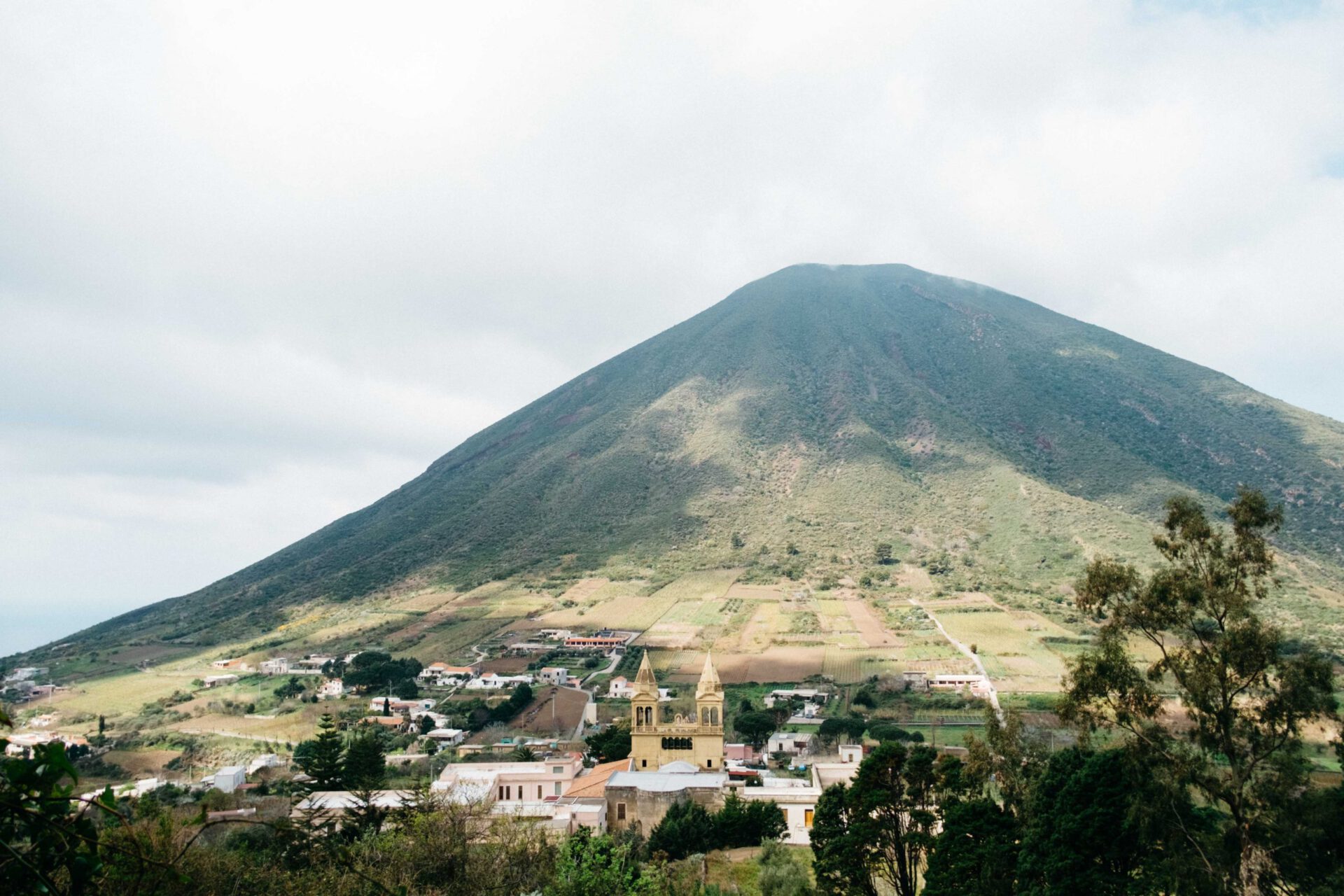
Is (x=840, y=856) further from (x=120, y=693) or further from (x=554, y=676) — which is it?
(x=120, y=693)

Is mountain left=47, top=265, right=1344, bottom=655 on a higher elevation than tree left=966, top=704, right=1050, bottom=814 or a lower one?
higher

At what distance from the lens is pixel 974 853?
70.0 ft

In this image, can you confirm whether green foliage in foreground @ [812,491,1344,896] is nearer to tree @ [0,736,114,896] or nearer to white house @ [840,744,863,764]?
tree @ [0,736,114,896]

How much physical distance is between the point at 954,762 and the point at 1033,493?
7458 cm

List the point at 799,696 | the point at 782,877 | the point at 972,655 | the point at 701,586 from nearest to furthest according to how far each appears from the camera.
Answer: the point at 782,877
the point at 799,696
the point at 972,655
the point at 701,586

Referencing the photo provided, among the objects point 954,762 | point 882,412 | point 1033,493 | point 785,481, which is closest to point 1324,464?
point 1033,493

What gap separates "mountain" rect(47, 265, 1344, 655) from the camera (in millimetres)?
87375

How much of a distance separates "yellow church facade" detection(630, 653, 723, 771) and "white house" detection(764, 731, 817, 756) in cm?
663

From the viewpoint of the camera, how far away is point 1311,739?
135 ft

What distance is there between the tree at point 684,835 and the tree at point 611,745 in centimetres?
1145

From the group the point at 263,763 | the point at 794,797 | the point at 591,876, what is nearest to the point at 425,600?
the point at 263,763

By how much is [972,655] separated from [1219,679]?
44.4 metres

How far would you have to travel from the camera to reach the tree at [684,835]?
3047 cm

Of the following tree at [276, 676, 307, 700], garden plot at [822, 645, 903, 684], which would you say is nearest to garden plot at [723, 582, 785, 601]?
garden plot at [822, 645, 903, 684]
